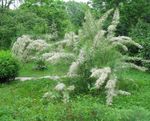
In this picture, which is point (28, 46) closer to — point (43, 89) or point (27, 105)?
point (43, 89)

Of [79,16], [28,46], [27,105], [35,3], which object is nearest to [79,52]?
[28,46]

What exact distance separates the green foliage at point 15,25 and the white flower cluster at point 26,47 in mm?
5707

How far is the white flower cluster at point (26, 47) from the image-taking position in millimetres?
12898

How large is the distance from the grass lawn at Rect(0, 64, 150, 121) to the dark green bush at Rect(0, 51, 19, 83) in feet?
0.88

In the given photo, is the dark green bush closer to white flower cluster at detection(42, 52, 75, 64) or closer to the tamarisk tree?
white flower cluster at detection(42, 52, 75, 64)

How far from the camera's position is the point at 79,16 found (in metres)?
26.3

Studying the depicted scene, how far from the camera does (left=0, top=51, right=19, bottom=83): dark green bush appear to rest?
14.4m

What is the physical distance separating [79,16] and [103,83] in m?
14.6

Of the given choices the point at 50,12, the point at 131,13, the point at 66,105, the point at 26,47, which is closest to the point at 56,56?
the point at 26,47

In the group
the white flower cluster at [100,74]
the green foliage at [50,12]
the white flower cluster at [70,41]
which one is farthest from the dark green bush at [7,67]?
the green foliage at [50,12]

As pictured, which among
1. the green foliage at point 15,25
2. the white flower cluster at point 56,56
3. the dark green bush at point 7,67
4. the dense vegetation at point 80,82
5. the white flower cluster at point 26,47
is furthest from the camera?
the green foliage at point 15,25

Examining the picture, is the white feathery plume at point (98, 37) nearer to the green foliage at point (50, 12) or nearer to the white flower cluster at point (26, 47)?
the white flower cluster at point (26, 47)

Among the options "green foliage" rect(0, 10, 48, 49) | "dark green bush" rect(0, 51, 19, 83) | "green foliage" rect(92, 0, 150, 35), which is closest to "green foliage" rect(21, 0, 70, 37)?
"green foliage" rect(0, 10, 48, 49)

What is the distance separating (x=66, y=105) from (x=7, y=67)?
17.4 feet
